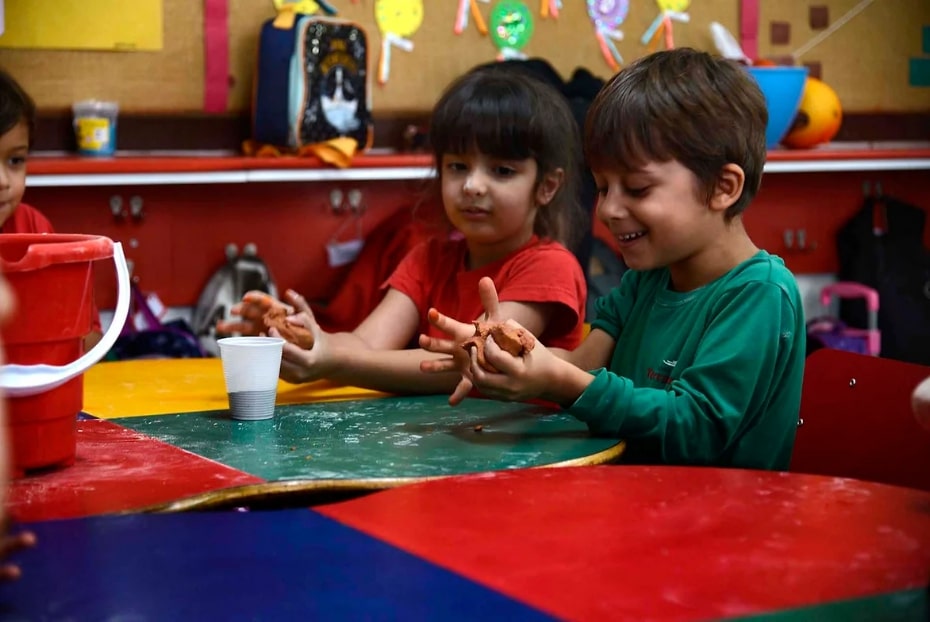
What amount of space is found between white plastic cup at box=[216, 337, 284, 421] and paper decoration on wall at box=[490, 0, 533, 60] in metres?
2.62

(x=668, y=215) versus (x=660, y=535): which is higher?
(x=668, y=215)

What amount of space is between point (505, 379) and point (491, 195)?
77 centimetres

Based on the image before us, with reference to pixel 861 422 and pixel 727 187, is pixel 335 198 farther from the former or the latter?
pixel 861 422

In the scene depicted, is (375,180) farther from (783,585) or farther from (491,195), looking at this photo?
(783,585)

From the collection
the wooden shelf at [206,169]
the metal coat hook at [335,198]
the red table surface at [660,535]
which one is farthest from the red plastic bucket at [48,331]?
the metal coat hook at [335,198]

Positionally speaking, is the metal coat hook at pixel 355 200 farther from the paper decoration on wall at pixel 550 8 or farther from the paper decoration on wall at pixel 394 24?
the paper decoration on wall at pixel 550 8

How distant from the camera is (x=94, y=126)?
3.48 metres

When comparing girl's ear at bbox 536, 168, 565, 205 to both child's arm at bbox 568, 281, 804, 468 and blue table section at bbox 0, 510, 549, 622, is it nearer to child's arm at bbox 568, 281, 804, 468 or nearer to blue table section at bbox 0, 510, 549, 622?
child's arm at bbox 568, 281, 804, 468

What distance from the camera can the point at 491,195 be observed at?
2.23 metres

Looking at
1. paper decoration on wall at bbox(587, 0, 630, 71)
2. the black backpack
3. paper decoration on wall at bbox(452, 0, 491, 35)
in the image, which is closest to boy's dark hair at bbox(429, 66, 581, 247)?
paper decoration on wall at bbox(452, 0, 491, 35)

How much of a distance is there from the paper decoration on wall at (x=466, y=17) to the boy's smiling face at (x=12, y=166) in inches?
70.8

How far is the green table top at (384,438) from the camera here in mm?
1375

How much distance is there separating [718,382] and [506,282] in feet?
2.23

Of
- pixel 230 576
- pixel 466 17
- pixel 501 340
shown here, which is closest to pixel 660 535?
pixel 230 576
